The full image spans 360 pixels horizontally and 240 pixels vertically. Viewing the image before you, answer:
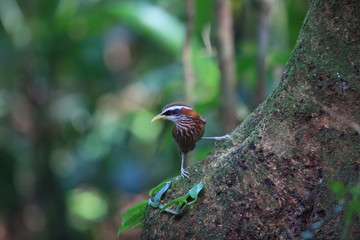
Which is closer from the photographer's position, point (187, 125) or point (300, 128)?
point (300, 128)

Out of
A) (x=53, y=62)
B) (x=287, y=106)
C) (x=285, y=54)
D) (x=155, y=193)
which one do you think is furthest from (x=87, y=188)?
(x=287, y=106)

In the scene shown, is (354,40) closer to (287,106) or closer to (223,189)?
(287,106)

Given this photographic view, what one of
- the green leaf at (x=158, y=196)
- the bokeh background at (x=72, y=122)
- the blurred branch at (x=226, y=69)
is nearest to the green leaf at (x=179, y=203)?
the green leaf at (x=158, y=196)

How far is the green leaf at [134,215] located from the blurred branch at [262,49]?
9.24 feet

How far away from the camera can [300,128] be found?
284cm

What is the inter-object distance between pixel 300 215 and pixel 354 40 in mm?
922

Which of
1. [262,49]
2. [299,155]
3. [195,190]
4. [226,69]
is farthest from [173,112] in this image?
[262,49]

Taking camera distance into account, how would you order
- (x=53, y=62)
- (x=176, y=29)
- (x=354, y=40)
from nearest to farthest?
(x=354, y=40)
(x=176, y=29)
(x=53, y=62)

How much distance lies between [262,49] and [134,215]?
318cm

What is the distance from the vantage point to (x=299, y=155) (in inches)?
110

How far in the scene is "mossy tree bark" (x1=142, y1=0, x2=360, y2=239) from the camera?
8.87ft

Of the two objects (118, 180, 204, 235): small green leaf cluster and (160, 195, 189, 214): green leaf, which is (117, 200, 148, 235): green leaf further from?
(160, 195, 189, 214): green leaf

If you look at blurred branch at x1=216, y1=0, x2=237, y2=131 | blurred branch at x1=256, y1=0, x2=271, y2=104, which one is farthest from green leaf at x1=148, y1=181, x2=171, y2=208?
blurred branch at x1=256, y1=0, x2=271, y2=104

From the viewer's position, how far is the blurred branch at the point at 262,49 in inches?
229
